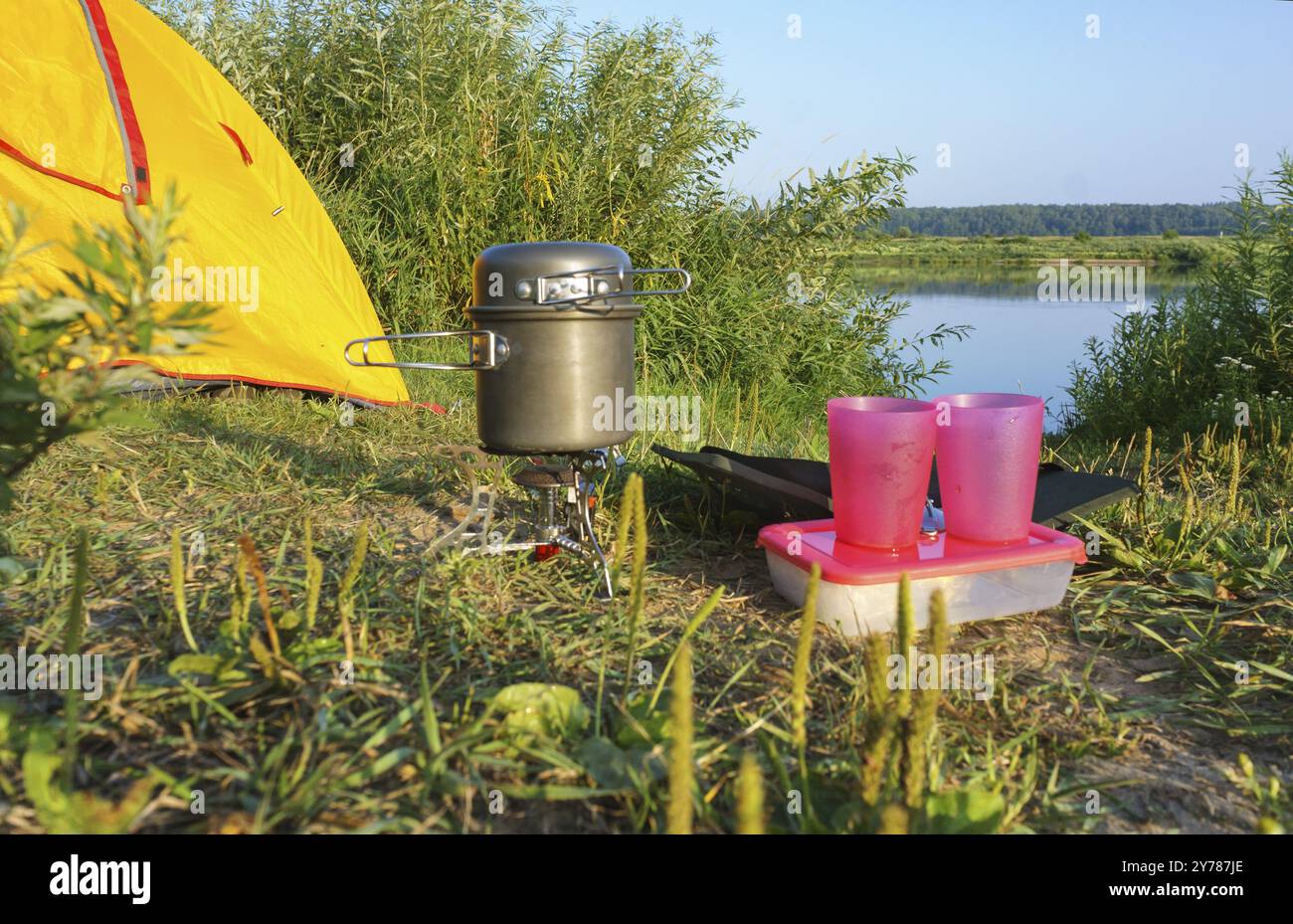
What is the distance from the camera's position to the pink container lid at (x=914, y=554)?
1.90 meters

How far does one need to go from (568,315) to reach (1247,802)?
150 cm

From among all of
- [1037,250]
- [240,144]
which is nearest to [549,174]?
[240,144]

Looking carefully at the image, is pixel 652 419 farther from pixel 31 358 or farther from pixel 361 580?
pixel 31 358

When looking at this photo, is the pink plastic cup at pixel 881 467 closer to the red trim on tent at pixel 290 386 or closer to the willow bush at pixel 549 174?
the red trim on tent at pixel 290 386

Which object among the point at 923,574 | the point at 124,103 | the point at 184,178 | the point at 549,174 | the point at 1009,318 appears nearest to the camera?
the point at 923,574

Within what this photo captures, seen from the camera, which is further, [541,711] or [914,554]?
[914,554]

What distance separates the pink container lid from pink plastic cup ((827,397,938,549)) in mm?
48

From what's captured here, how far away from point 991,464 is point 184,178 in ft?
11.5

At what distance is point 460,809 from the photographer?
4.04 ft

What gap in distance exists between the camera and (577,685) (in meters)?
1.63

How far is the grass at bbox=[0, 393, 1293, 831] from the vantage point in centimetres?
122

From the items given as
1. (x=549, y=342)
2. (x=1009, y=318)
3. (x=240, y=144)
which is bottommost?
(x=549, y=342)

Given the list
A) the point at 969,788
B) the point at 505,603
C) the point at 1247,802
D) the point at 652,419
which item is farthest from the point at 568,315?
the point at 652,419

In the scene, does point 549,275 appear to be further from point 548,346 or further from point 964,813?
point 964,813
